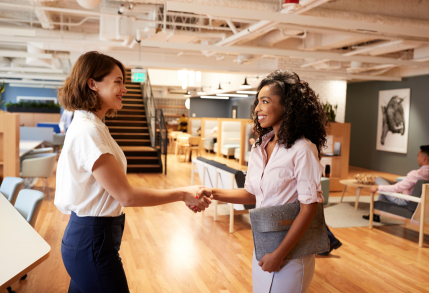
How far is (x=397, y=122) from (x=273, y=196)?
1109 cm

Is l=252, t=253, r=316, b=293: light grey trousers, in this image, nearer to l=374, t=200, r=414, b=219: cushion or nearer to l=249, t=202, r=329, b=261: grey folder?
l=249, t=202, r=329, b=261: grey folder

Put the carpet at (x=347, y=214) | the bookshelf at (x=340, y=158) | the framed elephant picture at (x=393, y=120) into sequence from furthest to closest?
the framed elephant picture at (x=393, y=120) → the bookshelf at (x=340, y=158) → the carpet at (x=347, y=214)

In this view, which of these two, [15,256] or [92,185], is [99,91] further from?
[15,256]

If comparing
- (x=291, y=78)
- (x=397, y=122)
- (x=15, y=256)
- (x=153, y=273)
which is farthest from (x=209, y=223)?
(x=397, y=122)

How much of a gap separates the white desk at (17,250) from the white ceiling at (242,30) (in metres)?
2.76

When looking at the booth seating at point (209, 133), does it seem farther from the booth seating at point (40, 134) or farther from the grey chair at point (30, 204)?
the grey chair at point (30, 204)

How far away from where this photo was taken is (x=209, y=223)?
220 inches

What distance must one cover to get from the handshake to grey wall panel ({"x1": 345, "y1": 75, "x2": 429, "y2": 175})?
10227 mm

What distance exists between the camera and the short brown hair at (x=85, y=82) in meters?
1.52

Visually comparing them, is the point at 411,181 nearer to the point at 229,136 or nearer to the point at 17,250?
the point at 17,250

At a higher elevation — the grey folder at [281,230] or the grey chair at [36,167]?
the grey folder at [281,230]

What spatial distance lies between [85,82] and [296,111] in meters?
0.84

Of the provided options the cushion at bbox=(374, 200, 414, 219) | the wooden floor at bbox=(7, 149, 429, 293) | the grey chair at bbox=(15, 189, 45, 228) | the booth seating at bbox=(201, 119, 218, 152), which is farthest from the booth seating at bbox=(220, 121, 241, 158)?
the grey chair at bbox=(15, 189, 45, 228)

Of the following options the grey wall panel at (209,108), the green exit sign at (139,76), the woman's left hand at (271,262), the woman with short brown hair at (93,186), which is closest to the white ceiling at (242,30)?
the green exit sign at (139,76)
